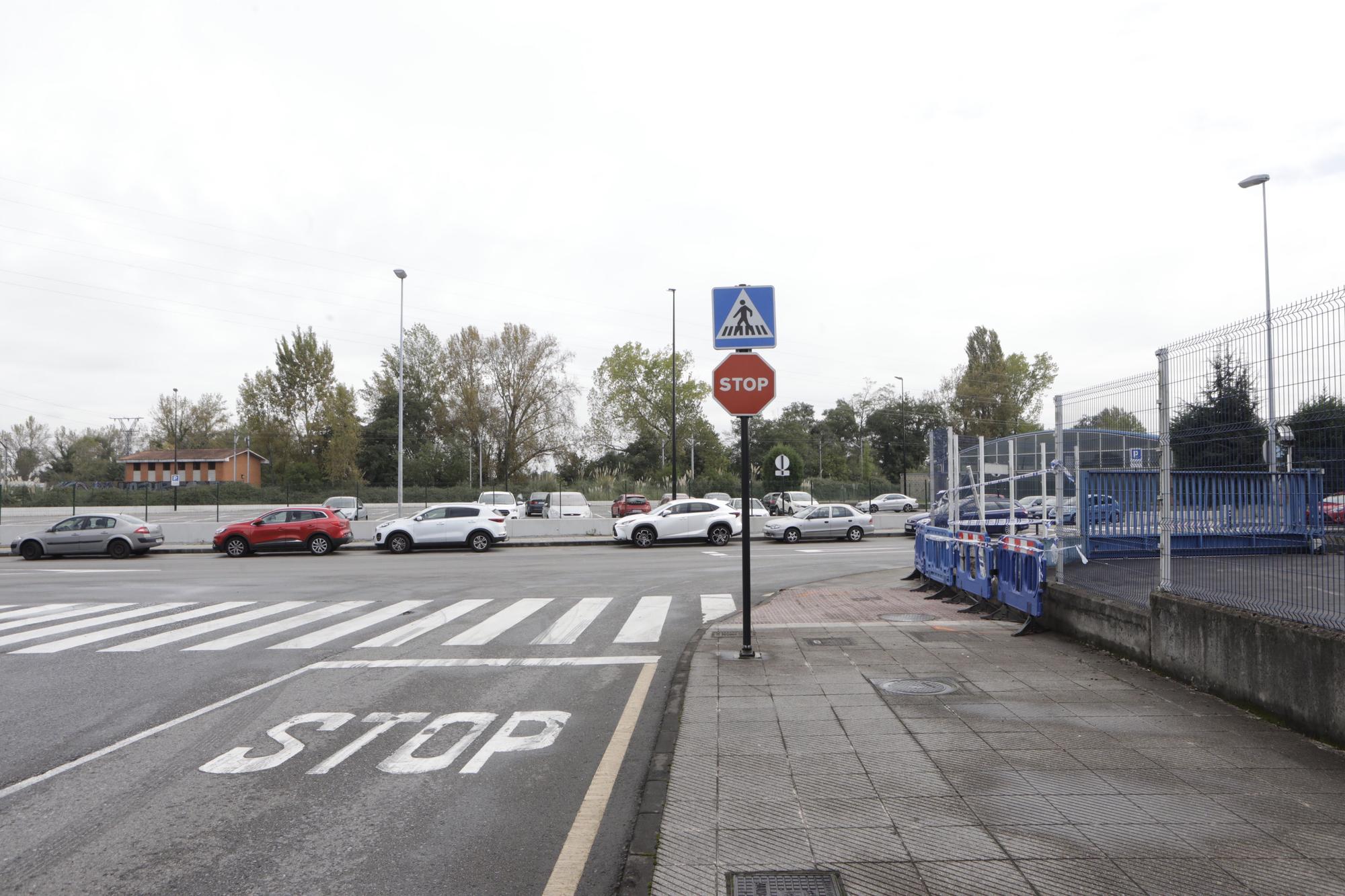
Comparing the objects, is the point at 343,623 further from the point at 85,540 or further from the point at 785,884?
the point at 85,540

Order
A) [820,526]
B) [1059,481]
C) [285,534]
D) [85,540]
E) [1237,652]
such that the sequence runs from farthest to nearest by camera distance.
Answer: [820,526], [285,534], [85,540], [1059,481], [1237,652]

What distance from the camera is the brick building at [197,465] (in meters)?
84.3

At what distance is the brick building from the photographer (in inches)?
3319

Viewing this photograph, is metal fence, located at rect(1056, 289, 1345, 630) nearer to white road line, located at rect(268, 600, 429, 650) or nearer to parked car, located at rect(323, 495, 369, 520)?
white road line, located at rect(268, 600, 429, 650)

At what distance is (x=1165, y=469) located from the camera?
7293mm

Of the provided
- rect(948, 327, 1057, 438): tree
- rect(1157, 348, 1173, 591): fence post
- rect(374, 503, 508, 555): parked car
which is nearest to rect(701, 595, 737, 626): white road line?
rect(1157, 348, 1173, 591): fence post

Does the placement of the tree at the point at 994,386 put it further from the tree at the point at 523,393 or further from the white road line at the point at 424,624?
the white road line at the point at 424,624

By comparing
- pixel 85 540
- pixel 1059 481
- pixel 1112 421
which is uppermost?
pixel 1112 421

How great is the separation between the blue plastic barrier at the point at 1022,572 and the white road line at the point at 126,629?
429 inches

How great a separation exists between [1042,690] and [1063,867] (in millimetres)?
3399

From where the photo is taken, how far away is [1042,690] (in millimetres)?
6586

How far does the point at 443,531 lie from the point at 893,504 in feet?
100

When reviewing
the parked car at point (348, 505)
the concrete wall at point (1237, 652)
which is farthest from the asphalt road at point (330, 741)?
the parked car at point (348, 505)

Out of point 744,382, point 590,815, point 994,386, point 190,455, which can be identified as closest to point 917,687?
point 744,382
